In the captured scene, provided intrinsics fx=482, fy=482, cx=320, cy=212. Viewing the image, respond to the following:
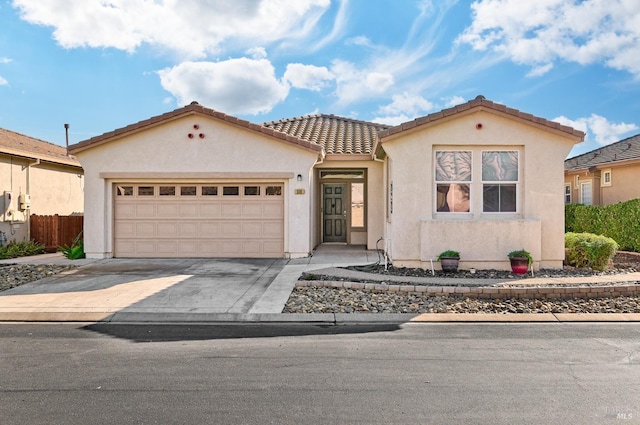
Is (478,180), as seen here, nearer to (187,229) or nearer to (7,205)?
(187,229)

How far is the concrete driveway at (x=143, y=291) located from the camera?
8.16 meters

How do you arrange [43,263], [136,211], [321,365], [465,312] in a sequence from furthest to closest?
[136,211]
[43,263]
[465,312]
[321,365]

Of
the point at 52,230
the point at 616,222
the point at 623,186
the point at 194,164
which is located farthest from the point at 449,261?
the point at 52,230

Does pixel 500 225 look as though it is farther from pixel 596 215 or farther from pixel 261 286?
pixel 596 215

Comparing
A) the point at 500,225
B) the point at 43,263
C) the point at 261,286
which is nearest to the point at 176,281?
the point at 261,286

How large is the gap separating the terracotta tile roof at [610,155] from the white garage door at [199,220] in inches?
597

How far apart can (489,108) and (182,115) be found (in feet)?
27.9

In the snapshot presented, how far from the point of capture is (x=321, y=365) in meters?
5.55

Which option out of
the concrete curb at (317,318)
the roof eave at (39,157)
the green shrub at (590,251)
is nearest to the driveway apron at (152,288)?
the concrete curb at (317,318)

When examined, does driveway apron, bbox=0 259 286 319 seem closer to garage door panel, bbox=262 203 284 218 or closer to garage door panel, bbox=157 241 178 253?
garage door panel, bbox=157 241 178 253

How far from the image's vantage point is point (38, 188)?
18.3 m

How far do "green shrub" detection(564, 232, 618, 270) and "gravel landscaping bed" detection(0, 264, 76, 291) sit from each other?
12966 millimetres

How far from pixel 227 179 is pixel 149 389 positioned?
10.0 m

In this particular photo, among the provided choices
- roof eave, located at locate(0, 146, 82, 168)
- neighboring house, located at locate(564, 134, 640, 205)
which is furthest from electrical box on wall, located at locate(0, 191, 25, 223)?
neighboring house, located at locate(564, 134, 640, 205)
